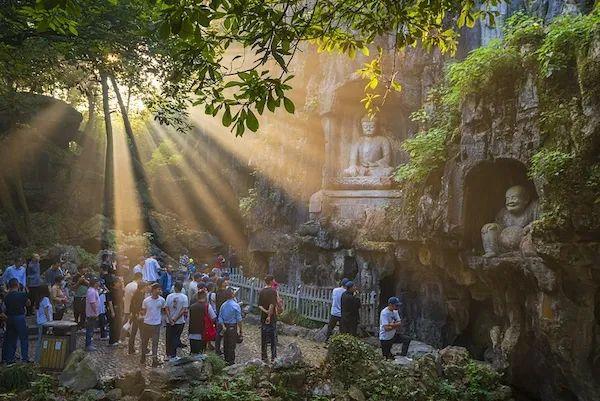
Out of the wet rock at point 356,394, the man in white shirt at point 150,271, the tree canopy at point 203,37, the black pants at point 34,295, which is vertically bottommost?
the wet rock at point 356,394

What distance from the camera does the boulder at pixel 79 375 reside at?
703 cm

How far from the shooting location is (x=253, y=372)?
25.3ft

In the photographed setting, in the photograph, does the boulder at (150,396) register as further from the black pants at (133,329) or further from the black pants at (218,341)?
the black pants at (218,341)

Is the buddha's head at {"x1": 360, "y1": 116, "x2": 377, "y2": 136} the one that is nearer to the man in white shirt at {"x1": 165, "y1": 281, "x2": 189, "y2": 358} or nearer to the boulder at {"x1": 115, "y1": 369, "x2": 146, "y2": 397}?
the man in white shirt at {"x1": 165, "y1": 281, "x2": 189, "y2": 358}

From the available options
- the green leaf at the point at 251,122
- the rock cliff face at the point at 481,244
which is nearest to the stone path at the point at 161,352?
the rock cliff face at the point at 481,244

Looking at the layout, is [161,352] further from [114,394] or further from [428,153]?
[428,153]

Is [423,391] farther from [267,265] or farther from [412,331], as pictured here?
[267,265]

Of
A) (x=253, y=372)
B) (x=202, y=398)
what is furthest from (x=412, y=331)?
(x=202, y=398)

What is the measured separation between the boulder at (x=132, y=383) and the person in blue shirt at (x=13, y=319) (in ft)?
7.66

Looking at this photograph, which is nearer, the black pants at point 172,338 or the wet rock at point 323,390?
the wet rock at point 323,390

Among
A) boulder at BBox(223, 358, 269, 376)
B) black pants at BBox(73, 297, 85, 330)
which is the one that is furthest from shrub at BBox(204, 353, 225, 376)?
black pants at BBox(73, 297, 85, 330)

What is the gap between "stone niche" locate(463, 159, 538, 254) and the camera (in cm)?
986

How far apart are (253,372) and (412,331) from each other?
21.1 ft

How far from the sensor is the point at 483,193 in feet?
33.7
